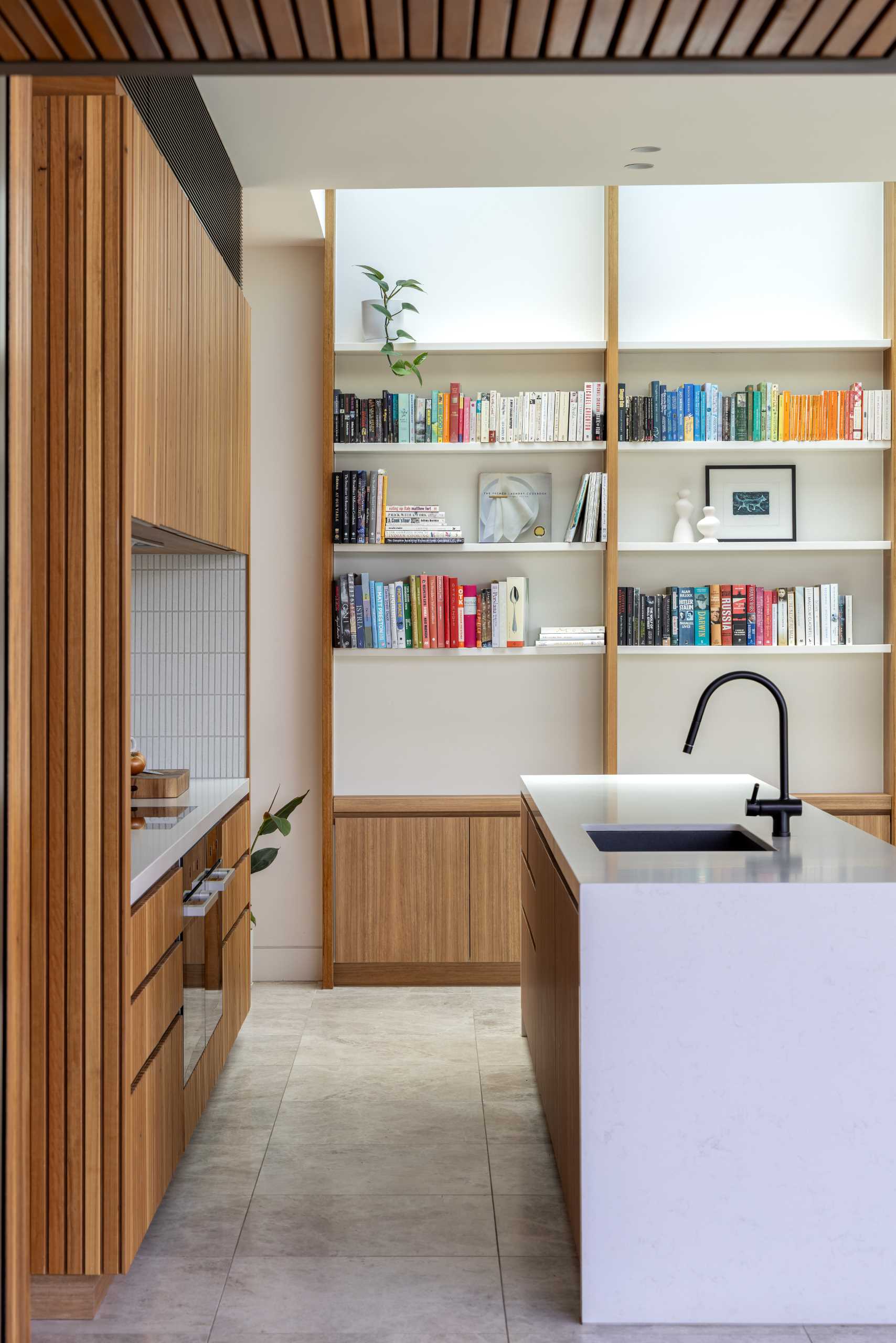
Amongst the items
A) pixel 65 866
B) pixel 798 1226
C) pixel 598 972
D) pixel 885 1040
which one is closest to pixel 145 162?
pixel 65 866

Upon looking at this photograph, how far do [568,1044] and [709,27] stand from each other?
214 cm

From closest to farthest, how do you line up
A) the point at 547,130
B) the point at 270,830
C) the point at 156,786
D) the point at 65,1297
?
the point at 65,1297, the point at 156,786, the point at 547,130, the point at 270,830

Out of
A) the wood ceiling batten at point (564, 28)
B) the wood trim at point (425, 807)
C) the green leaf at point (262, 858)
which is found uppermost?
the wood ceiling batten at point (564, 28)

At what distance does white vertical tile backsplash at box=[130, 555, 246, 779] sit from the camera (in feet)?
12.4

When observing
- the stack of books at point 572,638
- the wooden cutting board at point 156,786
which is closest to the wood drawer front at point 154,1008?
the wooden cutting board at point 156,786

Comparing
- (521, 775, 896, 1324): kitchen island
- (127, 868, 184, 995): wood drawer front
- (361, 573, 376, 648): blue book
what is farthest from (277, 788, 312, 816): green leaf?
(521, 775, 896, 1324): kitchen island

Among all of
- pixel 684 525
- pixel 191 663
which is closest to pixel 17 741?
pixel 191 663

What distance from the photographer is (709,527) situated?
4.72 meters

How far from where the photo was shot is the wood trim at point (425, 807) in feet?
15.5

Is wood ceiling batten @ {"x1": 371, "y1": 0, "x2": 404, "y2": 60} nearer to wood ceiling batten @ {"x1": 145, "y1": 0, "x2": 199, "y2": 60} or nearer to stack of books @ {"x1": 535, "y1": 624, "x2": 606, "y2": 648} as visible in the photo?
wood ceiling batten @ {"x1": 145, "y1": 0, "x2": 199, "y2": 60}

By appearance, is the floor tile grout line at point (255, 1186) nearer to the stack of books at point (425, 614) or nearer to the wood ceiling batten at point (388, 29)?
the stack of books at point (425, 614)

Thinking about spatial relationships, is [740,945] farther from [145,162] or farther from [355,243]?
[355,243]

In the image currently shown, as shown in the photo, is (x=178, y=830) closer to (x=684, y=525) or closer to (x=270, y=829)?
(x=270, y=829)

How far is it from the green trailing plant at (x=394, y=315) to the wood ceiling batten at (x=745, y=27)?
12.7 ft
